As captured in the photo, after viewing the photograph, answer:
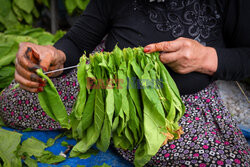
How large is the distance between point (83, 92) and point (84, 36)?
0.54 metres

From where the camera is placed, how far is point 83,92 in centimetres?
79

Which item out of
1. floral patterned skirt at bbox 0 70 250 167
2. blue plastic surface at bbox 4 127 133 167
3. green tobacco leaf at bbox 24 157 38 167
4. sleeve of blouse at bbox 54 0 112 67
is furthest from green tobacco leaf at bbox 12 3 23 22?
green tobacco leaf at bbox 24 157 38 167

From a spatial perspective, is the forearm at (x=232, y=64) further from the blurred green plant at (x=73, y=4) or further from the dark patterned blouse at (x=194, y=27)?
the blurred green plant at (x=73, y=4)

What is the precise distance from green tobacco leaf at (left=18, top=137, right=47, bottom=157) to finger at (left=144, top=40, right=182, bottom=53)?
747 millimetres

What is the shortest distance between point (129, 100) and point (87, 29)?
61 centimetres

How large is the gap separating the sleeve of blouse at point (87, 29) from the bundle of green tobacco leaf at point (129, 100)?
0.42 metres

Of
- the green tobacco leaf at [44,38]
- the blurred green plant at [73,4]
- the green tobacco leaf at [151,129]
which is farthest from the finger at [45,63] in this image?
the blurred green plant at [73,4]

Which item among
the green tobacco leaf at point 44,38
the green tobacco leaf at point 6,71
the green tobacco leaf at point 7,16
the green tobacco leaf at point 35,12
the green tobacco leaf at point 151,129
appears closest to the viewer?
the green tobacco leaf at point 151,129

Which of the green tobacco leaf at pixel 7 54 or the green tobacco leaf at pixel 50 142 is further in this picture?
the green tobacco leaf at pixel 7 54

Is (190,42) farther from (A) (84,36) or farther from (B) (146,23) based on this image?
(A) (84,36)

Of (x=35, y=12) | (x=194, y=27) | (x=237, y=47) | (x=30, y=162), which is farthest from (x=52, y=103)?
(x=35, y=12)

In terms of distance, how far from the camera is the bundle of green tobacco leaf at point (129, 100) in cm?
77

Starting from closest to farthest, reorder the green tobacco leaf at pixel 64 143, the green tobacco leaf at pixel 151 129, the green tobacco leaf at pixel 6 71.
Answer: the green tobacco leaf at pixel 151 129 < the green tobacco leaf at pixel 64 143 < the green tobacco leaf at pixel 6 71

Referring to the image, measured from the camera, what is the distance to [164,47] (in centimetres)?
85
